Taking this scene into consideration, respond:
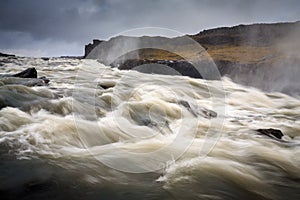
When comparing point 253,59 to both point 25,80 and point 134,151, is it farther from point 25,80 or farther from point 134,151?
point 134,151

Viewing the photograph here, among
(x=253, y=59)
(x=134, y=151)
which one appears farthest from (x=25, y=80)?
(x=253, y=59)

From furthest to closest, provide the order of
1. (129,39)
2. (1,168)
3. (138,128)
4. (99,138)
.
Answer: (129,39), (138,128), (99,138), (1,168)

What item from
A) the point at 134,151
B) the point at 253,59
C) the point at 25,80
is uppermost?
the point at 253,59

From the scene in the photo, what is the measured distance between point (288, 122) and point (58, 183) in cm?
657

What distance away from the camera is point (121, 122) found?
5.50m

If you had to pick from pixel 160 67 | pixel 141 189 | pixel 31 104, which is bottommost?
pixel 141 189

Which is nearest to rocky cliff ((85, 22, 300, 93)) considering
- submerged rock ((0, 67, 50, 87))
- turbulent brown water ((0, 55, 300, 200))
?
turbulent brown water ((0, 55, 300, 200))

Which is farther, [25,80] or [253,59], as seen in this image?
[253,59]

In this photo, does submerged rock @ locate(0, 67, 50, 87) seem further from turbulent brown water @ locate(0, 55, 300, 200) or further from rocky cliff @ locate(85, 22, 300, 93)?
rocky cliff @ locate(85, 22, 300, 93)

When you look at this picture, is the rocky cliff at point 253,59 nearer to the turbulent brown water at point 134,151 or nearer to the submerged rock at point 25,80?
the turbulent brown water at point 134,151

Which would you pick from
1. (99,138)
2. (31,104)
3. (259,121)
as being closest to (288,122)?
(259,121)

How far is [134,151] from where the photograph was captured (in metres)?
4.05

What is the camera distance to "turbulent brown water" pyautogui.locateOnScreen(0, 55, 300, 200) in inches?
111

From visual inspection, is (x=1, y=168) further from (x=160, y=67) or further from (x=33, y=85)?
(x=160, y=67)
